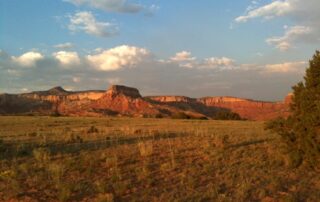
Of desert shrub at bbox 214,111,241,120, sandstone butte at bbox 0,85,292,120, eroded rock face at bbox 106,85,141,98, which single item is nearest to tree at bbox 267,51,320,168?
desert shrub at bbox 214,111,241,120

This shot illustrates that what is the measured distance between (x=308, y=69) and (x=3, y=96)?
137 m

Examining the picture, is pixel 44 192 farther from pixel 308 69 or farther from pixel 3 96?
pixel 3 96

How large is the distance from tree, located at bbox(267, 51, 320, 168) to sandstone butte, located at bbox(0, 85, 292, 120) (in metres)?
92.4

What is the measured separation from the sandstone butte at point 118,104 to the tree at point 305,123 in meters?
92.4

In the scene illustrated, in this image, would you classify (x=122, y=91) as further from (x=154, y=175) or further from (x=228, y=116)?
(x=154, y=175)

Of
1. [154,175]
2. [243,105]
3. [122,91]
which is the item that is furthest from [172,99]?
[154,175]

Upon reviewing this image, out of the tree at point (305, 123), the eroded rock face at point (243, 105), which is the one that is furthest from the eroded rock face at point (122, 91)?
the tree at point (305, 123)

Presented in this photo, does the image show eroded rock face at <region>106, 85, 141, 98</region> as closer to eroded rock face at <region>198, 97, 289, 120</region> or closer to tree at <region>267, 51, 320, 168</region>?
eroded rock face at <region>198, 97, 289, 120</region>

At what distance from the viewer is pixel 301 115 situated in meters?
14.7

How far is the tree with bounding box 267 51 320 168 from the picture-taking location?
13.9m

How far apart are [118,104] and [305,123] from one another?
377ft

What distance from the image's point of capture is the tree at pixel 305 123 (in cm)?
1385

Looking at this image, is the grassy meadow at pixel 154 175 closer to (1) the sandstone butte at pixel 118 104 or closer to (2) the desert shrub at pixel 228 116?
(2) the desert shrub at pixel 228 116

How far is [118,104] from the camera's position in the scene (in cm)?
12800
